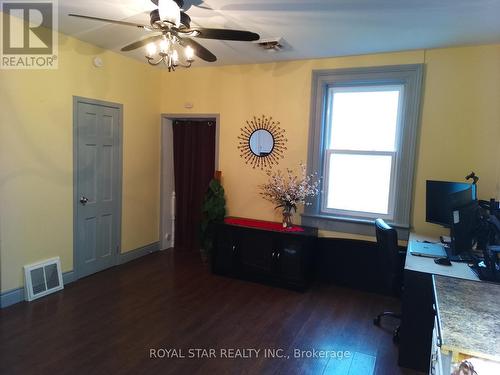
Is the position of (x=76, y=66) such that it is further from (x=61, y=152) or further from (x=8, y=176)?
(x=8, y=176)

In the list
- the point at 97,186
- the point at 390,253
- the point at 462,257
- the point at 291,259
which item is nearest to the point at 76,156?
the point at 97,186

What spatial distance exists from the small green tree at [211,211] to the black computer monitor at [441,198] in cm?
239

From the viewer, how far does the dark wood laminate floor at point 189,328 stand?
7.80 feet

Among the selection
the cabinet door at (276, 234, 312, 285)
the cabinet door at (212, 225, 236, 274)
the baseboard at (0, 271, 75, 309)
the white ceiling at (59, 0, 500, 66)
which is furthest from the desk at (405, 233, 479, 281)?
the baseboard at (0, 271, 75, 309)

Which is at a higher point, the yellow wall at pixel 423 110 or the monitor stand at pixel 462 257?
the yellow wall at pixel 423 110

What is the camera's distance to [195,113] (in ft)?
15.1

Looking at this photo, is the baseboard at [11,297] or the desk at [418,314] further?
the baseboard at [11,297]

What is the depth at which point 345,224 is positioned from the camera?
12.5 ft

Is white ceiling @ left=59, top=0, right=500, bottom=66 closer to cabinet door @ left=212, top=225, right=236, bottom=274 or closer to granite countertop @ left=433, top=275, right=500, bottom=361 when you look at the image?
granite countertop @ left=433, top=275, right=500, bottom=361

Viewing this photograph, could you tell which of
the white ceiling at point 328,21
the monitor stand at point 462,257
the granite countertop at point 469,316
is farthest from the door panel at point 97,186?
the monitor stand at point 462,257

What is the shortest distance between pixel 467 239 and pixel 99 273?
386 cm

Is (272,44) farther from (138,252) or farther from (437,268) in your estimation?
(138,252)

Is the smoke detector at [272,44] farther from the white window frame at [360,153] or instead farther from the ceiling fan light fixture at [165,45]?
the ceiling fan light fixture at [165,45]

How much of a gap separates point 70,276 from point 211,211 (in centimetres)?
177
